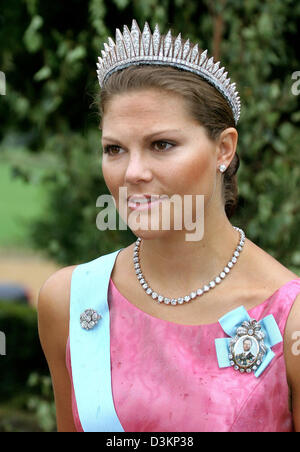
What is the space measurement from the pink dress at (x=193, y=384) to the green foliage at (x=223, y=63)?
1253mm

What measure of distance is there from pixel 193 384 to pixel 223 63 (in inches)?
68.9

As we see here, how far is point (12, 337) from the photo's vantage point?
452 cm

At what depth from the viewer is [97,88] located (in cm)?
300

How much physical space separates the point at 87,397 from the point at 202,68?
0.92 m

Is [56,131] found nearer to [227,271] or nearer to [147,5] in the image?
[147,5]

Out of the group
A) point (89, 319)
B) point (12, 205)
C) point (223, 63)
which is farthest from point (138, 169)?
point (12, 205)

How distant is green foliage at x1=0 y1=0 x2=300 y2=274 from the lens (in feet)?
9.96

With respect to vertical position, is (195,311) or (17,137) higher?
(17,137)

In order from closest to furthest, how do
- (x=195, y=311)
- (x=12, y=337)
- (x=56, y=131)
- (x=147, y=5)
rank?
(x=195, y=311) < (x=147, y=5) < (x=56, y=131) < (x=12, y=337)

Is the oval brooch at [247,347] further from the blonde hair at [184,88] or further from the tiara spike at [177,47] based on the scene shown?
the tiara spike at [177,47]

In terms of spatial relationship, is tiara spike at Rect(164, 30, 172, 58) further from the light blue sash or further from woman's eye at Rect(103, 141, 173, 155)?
the light blue sash

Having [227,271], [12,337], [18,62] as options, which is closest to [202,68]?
[227,271]

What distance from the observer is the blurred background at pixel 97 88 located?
304cm

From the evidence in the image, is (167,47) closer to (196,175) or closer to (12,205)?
(196,175)
